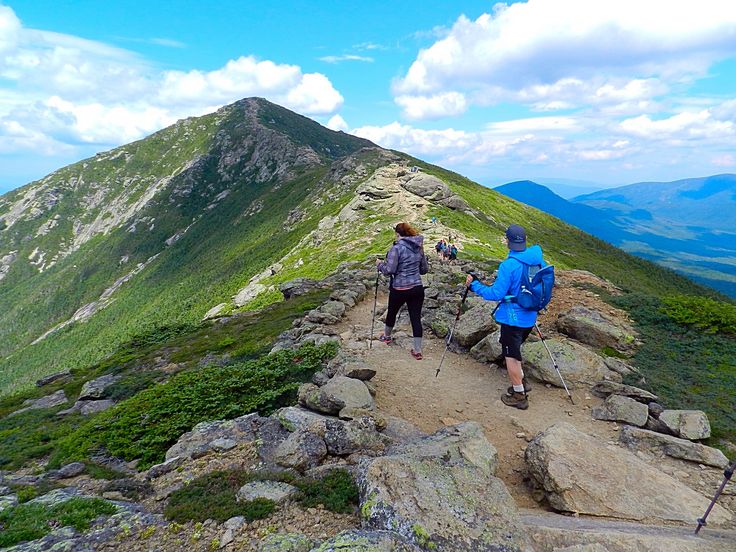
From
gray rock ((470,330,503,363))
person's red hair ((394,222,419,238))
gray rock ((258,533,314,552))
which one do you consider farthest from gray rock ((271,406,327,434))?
gray rock ((470,330,503,363))

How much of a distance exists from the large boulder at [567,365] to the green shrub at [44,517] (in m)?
10.1

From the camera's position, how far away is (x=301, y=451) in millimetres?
6848

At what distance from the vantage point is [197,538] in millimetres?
4949

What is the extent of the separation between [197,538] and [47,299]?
609ft

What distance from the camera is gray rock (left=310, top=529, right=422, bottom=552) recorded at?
416 centimetres

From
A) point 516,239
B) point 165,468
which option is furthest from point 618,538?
point 165,468

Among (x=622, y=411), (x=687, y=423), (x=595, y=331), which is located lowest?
(x=622, y=411)

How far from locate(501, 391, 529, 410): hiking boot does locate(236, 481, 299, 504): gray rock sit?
247 inches

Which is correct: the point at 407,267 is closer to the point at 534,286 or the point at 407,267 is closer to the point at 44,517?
the point at 534,286

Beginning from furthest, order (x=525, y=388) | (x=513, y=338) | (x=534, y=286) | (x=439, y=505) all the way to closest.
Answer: (x=525, y=388), (x=513, y=338), (x=534, y=286), (x=439, y=505)

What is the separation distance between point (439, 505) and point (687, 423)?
22.7 feet

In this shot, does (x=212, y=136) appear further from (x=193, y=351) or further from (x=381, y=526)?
(x=381, y=526)

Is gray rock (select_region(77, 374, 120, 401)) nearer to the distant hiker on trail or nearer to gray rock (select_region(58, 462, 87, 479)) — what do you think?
gray rock (select_region(58, 462, 87, 479))

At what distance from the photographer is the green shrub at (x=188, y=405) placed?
31.9 ft
